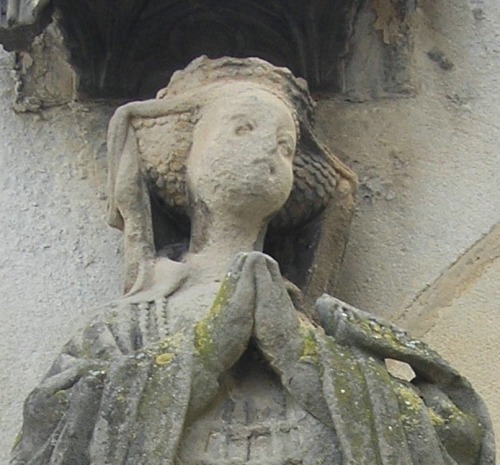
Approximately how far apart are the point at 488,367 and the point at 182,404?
695 mm

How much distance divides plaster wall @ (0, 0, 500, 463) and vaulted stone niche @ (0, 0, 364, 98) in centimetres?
8

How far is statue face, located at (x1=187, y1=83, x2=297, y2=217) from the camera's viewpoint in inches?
95.5

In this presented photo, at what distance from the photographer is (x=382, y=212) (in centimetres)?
281

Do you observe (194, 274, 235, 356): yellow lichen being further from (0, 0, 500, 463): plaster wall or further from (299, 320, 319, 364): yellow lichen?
(0, 0, 500, 463): plaster wall

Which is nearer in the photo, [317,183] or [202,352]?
[202,352]

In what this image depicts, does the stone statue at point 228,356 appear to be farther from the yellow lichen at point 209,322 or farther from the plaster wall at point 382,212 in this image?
the plaster wall at point 382,212

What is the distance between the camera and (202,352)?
2195 mm

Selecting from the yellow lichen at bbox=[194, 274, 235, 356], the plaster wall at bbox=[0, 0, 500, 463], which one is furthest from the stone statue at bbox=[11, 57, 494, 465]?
the plaster wall at bbox=[0, 0, 500, 463]

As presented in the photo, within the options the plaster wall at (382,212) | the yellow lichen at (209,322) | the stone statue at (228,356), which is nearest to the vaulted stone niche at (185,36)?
the plaster wall at (382,212)

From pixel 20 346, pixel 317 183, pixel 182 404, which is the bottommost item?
pixel 20 346

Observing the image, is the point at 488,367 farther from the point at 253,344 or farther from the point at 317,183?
the point at 253,344

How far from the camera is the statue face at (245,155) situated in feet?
7.96

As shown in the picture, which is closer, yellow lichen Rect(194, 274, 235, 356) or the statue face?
yellow lichen Rect(194, 274, 235, 356)

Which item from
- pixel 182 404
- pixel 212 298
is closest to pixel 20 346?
pixel 212 298
